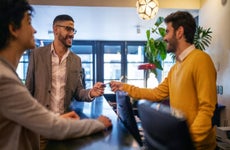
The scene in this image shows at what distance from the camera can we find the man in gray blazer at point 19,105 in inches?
37.2

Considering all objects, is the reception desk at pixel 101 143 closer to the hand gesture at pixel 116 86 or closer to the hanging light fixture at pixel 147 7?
the hand gesture at pixel 116 86

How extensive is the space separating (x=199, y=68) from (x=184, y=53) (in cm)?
27

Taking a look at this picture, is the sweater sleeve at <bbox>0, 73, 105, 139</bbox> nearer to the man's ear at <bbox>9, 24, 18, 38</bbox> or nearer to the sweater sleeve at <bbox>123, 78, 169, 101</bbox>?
the man's ear at <bbox>9, 24, 18, 38</bbox>

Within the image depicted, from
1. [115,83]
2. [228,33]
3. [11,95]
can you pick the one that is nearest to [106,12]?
[228,33]

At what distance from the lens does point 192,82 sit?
69.1 inches

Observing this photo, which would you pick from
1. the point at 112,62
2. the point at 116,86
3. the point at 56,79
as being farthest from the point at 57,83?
the point at 112,62

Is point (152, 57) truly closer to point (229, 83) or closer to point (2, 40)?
point (229, 83)

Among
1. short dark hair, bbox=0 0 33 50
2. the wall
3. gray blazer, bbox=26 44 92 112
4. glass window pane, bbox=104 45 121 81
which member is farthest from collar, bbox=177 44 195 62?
glass window pane, bbox=104 45 121 81

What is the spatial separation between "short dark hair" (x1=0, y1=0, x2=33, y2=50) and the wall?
3186 mm

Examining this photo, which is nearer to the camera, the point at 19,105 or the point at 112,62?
the point at 19,105

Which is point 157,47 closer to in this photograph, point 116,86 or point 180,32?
point 116,86

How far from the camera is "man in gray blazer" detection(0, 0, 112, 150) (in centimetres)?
94

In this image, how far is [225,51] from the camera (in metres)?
3.71

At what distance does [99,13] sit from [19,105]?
468cm
